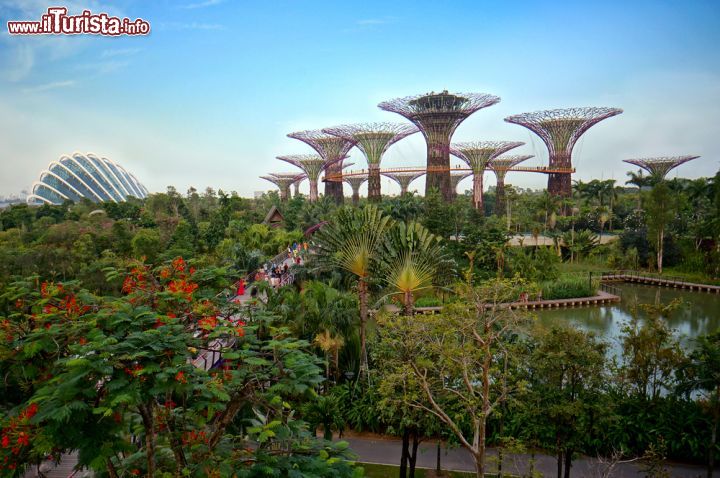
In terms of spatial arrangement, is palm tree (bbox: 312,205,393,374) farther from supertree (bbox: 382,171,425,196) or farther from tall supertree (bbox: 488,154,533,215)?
supertree (bbox: 382,171,425,196)

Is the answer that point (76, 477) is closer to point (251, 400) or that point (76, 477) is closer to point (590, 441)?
point (251, 400)

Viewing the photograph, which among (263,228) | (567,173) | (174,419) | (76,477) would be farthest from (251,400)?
(567,173)

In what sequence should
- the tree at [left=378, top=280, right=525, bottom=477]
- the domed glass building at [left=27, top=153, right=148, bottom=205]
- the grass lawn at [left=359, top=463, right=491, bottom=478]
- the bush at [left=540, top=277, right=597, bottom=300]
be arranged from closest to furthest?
1. the tree at [left=378, top=280, right=525, bottom=477]
2. the grass lawn at [left=359, top=463, right=491, bottom=478]
3. the bush at [left=540, top=277, right=597, bottom=300]
4. the domed glass building at [left=27, top=153, right=148, bottom=205]

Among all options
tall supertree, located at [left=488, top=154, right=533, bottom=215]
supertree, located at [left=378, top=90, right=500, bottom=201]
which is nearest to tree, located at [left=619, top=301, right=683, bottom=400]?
supertree, located at [left=378, top=90, right=500, bottom=201]

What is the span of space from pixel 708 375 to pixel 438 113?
33824mm

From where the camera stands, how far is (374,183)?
144 ft

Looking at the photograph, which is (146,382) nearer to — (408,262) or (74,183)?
(408,262)

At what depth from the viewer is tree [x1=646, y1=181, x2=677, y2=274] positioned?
29.0 meters

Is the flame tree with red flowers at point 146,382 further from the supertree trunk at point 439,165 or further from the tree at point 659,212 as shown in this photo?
the supertree trunk at point 439,165

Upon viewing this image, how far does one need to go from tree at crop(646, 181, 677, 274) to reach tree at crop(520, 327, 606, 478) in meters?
24.8

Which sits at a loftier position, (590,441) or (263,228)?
(263,228)

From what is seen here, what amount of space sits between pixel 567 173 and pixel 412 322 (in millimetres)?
43278

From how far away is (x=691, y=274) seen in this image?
28078mm

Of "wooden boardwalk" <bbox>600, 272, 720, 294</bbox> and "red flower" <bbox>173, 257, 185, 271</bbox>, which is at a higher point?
"red flower" <bbox>173, 257, 185, 271</bbox>
